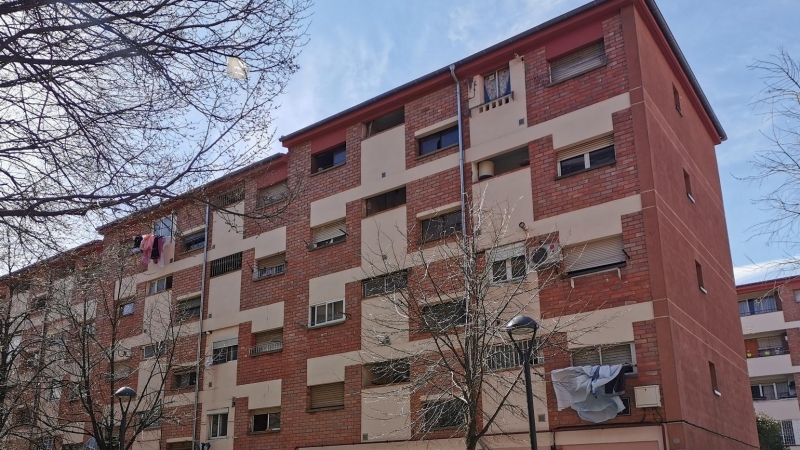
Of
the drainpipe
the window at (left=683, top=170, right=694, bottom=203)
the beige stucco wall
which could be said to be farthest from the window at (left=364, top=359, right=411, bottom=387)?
the window at (left=683, top=170, right=694, bottom=203)

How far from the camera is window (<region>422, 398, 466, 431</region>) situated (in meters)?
17.7

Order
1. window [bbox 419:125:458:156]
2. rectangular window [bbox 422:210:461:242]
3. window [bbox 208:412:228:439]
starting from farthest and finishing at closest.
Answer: window [bbox 208:412:228:439], window [bbox 419:125:458:156], rectangular window [bbox 422:210:461:242]

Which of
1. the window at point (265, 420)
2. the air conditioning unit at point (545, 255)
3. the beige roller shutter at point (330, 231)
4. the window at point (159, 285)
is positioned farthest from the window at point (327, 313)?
the window at point (159, 285)

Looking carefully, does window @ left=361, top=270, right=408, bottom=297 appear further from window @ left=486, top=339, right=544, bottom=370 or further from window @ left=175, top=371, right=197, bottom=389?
window @ left=175, top=371, right=197, bottom=389

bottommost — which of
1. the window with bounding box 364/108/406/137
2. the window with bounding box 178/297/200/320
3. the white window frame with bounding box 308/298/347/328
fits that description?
the white window frame with bounding box 308/298/347/328

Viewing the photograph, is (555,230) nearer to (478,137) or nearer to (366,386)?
(478,137)

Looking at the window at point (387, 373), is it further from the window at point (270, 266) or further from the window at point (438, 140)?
the window at point (438, 140)

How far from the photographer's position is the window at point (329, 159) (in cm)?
2386

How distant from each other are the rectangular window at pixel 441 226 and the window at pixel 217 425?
29.4ft

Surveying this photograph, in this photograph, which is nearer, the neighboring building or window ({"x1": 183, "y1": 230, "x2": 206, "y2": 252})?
window ({"x1": 183, "y1": 230, "x2": 206, "y2": 252})

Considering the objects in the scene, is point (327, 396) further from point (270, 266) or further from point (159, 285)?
point (159, 285)

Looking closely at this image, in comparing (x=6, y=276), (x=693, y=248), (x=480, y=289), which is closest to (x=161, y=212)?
(x=6, y=276)

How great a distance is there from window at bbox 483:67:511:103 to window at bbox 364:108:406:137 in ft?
9.81

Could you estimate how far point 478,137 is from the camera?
1997 centimetres
